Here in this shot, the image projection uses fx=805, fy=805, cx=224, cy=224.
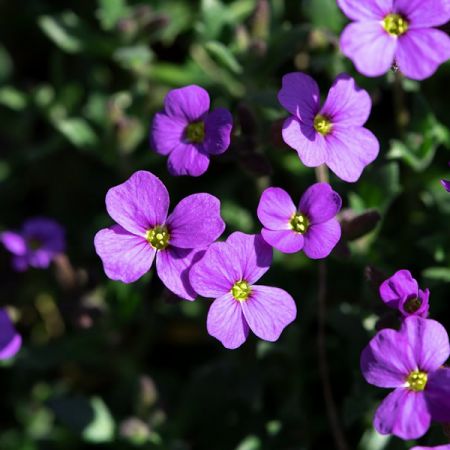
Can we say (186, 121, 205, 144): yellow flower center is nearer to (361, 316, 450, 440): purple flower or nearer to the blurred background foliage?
the blurred background foliage

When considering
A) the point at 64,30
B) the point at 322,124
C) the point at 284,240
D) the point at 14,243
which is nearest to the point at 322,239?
the point at 284,240

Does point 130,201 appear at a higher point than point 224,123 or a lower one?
lower

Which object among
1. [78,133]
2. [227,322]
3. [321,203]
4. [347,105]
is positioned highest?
[347,105]

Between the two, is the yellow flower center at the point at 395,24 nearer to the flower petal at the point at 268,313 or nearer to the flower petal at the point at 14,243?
the flower petal at the point at 268,313

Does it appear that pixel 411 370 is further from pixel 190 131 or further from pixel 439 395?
pixel 190 131

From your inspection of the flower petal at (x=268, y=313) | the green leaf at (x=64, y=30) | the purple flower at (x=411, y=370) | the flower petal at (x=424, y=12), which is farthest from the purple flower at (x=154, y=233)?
the green leaf at (x=64, y=30)

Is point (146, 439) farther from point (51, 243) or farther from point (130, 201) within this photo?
point (130, 201)

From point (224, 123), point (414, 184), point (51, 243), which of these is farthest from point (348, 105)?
point (51, 243)
